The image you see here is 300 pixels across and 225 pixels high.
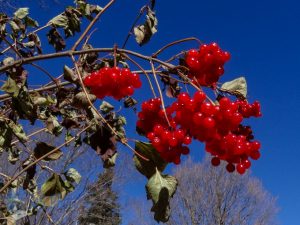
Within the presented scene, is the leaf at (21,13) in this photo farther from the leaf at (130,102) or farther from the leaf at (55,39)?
the leaf at (130,102)

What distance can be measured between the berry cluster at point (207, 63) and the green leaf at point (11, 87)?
475mm

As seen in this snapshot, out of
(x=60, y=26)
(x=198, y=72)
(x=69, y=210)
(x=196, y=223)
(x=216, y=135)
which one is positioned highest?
(x=196, y=223)

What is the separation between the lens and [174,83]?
1164 millimetres

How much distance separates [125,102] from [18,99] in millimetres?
478

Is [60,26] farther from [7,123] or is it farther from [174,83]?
[174,83]

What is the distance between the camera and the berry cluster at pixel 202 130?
929mm

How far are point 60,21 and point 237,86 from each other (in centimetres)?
109

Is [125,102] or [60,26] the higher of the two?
[60,26]

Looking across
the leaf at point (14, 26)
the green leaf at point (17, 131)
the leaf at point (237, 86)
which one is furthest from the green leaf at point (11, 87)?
the leaf at point (14, 26)

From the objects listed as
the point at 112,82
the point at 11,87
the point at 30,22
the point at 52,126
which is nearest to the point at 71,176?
the point at 52,126

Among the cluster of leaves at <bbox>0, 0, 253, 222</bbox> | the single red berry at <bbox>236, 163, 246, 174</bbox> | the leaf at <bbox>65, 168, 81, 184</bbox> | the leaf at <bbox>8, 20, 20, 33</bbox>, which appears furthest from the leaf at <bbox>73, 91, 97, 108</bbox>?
the leaf at <bbox>8, 20, 20, 33</bbox>

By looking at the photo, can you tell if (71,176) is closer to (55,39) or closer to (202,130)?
(55,39)

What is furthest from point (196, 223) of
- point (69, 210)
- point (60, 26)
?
point (60, 26)

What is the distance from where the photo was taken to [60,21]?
6.36ft
